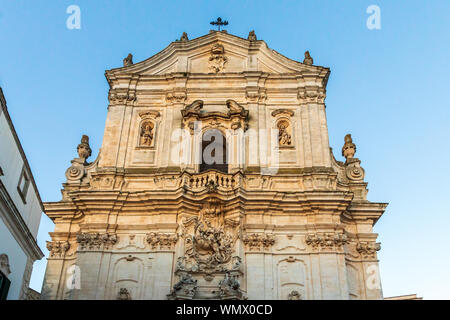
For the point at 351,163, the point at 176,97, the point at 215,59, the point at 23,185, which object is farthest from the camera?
the point at 215,59

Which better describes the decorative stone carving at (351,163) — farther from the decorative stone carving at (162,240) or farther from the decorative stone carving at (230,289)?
the decorative stone carving at (162,240)

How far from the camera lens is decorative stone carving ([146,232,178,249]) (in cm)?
1609

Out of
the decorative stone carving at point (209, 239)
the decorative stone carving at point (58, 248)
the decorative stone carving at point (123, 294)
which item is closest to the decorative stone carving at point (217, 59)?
the decorative stone carving at point (209, 239)

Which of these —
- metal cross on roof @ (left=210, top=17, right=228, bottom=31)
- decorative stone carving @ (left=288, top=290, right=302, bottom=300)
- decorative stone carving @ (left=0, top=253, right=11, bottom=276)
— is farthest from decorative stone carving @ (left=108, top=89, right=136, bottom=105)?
decorative stone carving @ (left=288, top=290, right=302, bottom=300)

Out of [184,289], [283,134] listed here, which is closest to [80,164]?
[184,289]

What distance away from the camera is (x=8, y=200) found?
37.6 ft

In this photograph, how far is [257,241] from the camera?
52.5ft

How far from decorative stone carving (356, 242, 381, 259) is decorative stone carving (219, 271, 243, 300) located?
4657 millimetres

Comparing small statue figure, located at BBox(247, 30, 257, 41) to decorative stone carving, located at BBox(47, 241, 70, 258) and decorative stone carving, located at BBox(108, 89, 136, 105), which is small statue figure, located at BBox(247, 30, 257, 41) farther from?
decorative stone carving, located at BBox(47, 241, 70, 258)

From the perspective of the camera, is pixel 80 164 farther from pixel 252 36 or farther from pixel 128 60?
pixel 252 36

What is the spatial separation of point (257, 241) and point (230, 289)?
1.98m

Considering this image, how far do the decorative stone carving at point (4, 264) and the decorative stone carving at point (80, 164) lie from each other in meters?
6.47

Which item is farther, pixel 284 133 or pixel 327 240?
pixel 284 133

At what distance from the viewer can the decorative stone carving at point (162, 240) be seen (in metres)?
16.1
